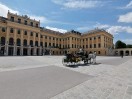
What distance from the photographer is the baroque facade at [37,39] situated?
4209 centimetres

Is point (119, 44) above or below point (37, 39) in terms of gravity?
below

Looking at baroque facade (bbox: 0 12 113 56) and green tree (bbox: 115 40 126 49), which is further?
green tree (bbox: 115 40 126 49)

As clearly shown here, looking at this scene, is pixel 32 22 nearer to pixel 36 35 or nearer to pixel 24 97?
pixel 36 35

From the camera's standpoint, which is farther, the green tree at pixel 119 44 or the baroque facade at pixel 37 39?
the green tree at pixel 119 44

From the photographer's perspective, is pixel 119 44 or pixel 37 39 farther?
pixel 119 44

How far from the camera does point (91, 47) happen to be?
202ft

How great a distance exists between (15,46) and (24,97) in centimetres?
4215

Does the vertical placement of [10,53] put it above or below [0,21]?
below

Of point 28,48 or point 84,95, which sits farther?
point 28,48

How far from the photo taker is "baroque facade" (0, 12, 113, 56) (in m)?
42.1

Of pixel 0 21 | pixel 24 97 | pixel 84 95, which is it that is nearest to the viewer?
pixel 24 97

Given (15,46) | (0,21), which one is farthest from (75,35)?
Answer: (0,21)

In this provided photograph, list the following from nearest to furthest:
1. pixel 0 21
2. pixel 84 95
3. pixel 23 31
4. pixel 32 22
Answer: pixel 84 95
pixel 0 21
pixel 23 31
pixel 32 22

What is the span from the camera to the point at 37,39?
51.4m
